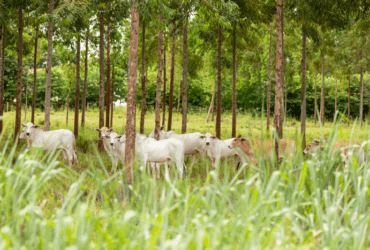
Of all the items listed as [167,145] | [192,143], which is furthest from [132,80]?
[192,143]

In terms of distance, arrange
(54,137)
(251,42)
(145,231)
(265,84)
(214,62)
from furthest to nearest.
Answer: (265,84) → (214,62) → (251,42) → (54,137) → (145,231)

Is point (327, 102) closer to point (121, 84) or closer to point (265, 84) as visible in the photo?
point (265, 84)

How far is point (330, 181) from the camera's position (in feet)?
10.3

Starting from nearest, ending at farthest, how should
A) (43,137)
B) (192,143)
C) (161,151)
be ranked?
(161,151) < (43,137) < (192,143)

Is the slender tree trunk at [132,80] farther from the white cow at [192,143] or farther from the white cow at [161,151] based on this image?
the white cow at [192,143]

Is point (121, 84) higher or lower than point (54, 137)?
higher

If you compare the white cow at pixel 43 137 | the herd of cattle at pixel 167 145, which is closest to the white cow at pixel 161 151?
the herd of cattle at pixel 167 145

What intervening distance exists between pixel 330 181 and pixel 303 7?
1035 centimetres

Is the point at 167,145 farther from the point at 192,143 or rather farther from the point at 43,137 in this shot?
the point at 43,137

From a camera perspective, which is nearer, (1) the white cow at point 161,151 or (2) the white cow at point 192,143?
(1) the white cow at point 161,151

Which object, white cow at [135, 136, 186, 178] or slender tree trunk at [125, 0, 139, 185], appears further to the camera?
white cow at [135, 136, 186, 178]

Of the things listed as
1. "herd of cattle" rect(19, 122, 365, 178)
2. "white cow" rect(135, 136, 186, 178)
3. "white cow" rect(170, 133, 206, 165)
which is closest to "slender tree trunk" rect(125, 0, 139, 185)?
"herd of cattle" rect(19, 122, 365, 178)

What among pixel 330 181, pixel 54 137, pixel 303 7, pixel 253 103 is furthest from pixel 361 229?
pixel 253 103

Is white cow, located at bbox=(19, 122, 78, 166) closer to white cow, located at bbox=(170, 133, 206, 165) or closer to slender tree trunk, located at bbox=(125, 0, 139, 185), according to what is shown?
white cow, located at bbox=(170, 133, 206, 165)
